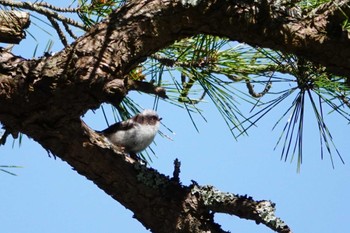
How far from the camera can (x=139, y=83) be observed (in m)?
1.17

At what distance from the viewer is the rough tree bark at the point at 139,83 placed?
40.9 inches

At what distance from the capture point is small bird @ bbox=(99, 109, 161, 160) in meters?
1.44

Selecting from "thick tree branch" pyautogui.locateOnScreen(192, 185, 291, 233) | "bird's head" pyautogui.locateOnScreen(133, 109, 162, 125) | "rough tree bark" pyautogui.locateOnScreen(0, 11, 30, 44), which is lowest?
Result: "thick tree branch" pyautogui.locateOnScreen(192, 185, 291, 233)

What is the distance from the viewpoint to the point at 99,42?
3.54 feet

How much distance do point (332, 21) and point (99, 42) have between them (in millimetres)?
477

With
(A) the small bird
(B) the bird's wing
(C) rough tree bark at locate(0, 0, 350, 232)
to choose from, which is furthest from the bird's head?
(C) rough tree bark at locate(0, 0, 350, 232)

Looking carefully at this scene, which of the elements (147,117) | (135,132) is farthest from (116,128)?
(147,117)

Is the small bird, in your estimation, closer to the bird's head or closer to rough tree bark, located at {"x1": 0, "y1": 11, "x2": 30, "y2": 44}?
the bird's head

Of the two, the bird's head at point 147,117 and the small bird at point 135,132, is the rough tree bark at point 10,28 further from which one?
the bird's head at point 147,117

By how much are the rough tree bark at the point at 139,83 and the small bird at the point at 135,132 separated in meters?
0.20

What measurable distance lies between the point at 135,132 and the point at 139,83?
1.12 feet

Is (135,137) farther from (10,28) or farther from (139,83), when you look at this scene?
(10,28)

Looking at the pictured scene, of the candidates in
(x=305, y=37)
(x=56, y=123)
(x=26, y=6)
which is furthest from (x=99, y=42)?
(x=305, y=37)

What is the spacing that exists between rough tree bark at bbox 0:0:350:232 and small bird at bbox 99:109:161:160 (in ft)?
0.67
